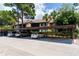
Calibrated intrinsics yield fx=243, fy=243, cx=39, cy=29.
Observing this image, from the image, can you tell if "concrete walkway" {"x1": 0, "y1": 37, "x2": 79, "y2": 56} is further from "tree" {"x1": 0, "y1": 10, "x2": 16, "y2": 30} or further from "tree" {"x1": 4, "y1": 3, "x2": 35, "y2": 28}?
"tree" {"x1": 4, "y1": 3, "x2": 35, "y2": 28}

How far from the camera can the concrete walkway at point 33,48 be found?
5.89m

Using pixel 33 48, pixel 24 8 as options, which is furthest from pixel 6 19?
pixel 33 48

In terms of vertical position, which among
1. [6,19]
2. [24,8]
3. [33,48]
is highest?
[24,8]

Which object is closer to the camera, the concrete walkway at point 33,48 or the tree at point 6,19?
the concrete walkway at point 33,48

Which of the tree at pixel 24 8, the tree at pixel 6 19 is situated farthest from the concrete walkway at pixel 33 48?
the tree at pixel 24 8

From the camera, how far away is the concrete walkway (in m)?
5.89

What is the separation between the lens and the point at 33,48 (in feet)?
20.1

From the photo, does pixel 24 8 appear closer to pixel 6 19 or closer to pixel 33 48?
pixel 6 19

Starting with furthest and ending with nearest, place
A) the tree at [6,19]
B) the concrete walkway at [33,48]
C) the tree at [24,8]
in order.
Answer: the tree at [6,19] < the tree at [24,8] < the concrete walkway at [33,48]

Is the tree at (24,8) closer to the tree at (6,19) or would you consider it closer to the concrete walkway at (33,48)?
the tree at (6,19)

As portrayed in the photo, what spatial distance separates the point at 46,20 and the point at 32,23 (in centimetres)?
42

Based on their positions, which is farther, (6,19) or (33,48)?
(6,19)

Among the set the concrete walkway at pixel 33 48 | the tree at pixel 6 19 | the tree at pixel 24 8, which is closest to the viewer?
the concrete walkway at pixel 33 48

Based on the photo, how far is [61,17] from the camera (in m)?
6.28
